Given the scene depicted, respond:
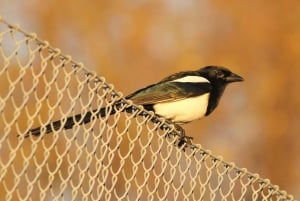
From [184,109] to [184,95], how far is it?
7 cm

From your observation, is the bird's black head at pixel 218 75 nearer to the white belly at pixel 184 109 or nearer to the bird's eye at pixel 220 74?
the bird's eye at pixel 220 74

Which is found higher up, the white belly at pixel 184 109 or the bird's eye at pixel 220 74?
the bird's eye at pixel 220 74

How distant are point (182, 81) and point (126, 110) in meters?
1.65

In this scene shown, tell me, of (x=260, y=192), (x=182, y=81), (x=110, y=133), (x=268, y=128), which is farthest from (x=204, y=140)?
(x=110, y=133)

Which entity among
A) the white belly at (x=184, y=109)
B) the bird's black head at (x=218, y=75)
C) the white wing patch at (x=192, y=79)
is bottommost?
the white belly at (x=184, y=109)

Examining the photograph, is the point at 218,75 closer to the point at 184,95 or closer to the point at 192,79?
the point at 192,79

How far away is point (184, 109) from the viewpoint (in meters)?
4.52

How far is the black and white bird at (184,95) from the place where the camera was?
14.3ft

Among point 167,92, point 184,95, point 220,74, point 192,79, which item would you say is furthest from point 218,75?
point 167,92

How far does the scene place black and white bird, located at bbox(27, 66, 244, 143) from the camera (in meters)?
4.34

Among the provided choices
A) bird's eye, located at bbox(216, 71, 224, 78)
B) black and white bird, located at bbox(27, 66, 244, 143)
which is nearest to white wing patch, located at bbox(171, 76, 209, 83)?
black and white bird, located at bbox(27, 66, 244, 143)

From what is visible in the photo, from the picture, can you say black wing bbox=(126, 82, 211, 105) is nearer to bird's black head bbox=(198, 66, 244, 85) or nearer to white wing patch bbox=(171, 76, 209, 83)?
white wing patch bbox=(171, 76, 209, 83)

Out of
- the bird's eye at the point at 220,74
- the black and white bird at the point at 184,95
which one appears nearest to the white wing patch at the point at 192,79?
the black and white bird at the point at 184,95

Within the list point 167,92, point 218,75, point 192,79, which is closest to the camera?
point 167,92
